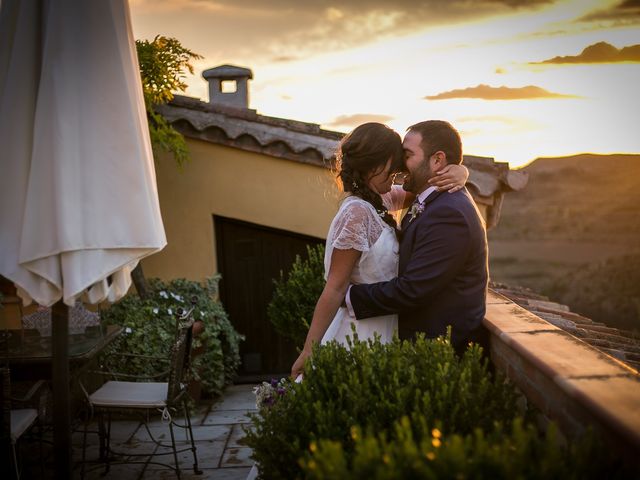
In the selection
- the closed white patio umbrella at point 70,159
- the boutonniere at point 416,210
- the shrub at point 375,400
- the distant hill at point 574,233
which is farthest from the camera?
the distant hill at point 574,233

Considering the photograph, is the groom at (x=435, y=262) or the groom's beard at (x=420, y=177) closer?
the groom at (x=435, y=262)

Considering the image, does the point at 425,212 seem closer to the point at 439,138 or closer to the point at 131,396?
the point at 439,138

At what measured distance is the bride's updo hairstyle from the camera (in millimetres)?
3203

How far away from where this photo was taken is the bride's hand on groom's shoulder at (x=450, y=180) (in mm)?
3115

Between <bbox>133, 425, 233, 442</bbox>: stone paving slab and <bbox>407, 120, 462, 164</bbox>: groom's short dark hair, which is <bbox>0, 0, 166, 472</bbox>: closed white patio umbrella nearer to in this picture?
<bbox>407, 120, 462, 164</bbox>: groom's short dark hair

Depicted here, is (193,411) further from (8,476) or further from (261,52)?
(261,52)

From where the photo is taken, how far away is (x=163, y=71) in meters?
6.40

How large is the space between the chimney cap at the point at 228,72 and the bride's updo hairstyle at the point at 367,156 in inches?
225

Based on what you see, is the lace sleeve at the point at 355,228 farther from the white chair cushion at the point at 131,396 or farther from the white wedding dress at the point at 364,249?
the white chair cushion at the point at 131,396

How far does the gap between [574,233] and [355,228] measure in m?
32.8

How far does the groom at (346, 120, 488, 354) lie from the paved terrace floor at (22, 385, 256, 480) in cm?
148

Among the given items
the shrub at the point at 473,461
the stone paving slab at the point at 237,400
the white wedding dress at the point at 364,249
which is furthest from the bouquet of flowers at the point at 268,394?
the stone paving slab at the point at 237,400

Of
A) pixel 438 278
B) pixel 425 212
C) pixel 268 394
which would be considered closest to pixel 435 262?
pixel 438 278

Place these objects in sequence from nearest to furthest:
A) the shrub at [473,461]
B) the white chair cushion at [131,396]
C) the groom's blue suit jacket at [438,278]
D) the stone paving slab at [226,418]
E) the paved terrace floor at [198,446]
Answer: the shrub at [473,461] → the groom's blue suit jacket at [438,278] → the white chair cushion at [131,396] → the paved terrace floor at [198,446] → the stone paving slab at [226,418]
